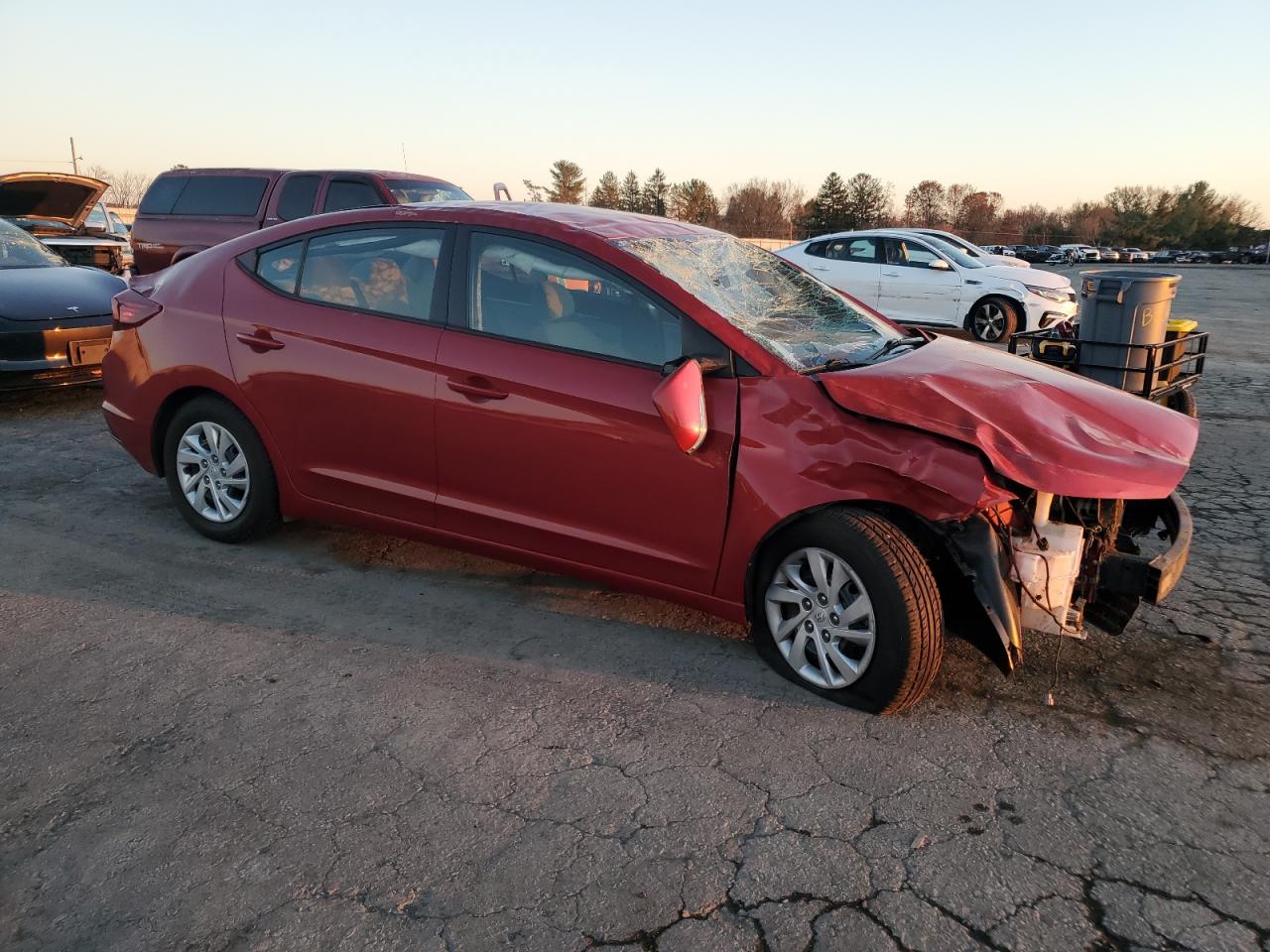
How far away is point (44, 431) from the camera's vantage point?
6949 mm

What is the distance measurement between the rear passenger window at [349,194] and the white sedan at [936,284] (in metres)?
5.35

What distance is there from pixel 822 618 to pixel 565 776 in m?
1.05

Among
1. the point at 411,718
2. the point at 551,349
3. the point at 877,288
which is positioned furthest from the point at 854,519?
the point at 877,288

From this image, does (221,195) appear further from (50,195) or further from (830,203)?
(830,203)

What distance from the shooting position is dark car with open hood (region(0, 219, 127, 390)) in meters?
7.17

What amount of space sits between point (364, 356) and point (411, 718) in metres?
1.65

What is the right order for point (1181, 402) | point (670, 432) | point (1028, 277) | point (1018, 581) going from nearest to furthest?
point (1018, 581) → point (670, 432) → point (1181, 402) → point (1028, 277)

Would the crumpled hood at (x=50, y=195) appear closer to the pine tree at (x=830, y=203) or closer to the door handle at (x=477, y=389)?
the door handle at (x=477, y=389)

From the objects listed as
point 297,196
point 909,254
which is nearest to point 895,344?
point 297,196

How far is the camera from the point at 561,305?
373 cm

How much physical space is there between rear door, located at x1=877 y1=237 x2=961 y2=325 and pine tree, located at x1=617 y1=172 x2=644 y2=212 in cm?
5930

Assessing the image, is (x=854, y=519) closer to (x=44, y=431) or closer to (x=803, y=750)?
(x=803, y=750)

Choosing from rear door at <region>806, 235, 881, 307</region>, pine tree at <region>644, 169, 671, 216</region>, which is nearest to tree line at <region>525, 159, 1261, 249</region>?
pine tree at <region>644, 169, 671, 216</region>

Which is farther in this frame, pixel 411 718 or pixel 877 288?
pixel 877 288
